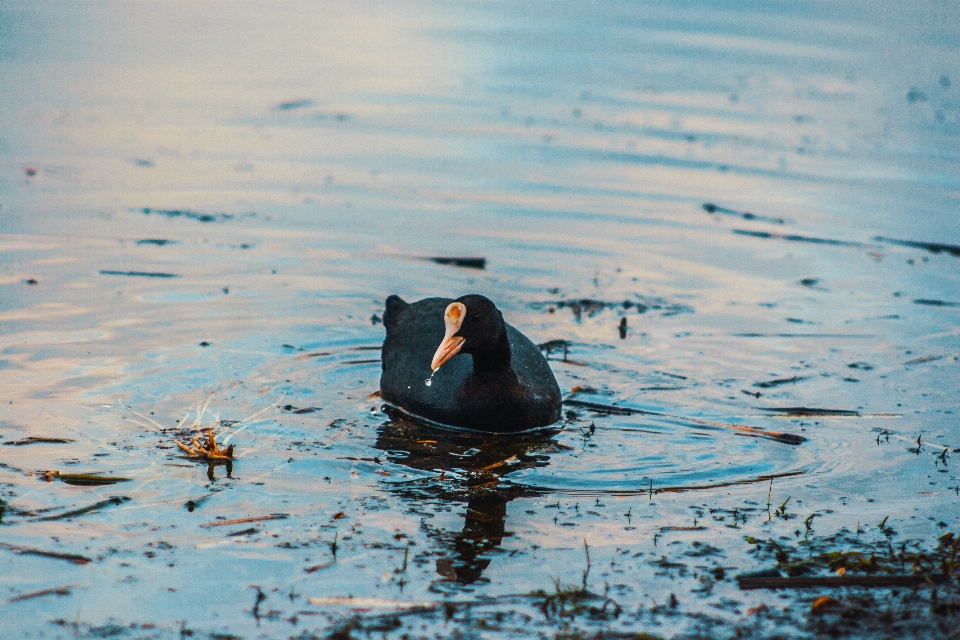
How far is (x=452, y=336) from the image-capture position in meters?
6.79

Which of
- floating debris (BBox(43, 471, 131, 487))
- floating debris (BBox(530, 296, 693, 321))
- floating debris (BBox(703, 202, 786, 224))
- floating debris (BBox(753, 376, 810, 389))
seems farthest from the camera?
floating debris (BBox(703, 202, 786, 224))

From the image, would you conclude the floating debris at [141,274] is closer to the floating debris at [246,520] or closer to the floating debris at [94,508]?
the floating debris at [94,508]

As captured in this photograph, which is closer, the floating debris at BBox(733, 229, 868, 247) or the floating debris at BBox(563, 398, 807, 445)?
the floating debris at BBox(563, 398, 807, 445)

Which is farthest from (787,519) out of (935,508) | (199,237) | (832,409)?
(199,237)

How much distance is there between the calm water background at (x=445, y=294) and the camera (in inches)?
194

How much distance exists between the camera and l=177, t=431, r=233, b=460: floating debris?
5.80 metres

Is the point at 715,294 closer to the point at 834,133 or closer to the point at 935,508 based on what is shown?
the point at 935,508

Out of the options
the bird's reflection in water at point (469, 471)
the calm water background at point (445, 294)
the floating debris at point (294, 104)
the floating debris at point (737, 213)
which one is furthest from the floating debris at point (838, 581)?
the floating debris at point (294, 104)

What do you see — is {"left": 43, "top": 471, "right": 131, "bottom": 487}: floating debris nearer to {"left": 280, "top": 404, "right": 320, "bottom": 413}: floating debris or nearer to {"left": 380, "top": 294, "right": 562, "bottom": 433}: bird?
{"left": 280, "top": 404, "right": 320, "bottom": 413}: floating debris

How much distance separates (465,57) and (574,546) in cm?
1532

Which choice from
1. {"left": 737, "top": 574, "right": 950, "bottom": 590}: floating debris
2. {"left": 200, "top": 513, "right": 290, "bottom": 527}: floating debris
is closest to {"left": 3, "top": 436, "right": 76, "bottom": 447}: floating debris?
{"left": 200, "top": 513, "right": 290, "bottom": 527}: floating debris

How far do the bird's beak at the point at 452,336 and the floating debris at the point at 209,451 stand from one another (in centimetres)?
138

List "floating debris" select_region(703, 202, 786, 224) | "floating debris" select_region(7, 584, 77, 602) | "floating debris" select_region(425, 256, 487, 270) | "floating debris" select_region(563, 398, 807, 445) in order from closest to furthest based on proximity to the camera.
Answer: "floating debris" select_region(7, 584, 77, 602), "floating debris" select_region(563, 398, 807, 445), "floating debris" select_region(425, 256, 487, 270), "floating debris" select_region(703, 202, 786, 224)

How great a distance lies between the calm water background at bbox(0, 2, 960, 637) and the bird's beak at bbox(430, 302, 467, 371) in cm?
52
